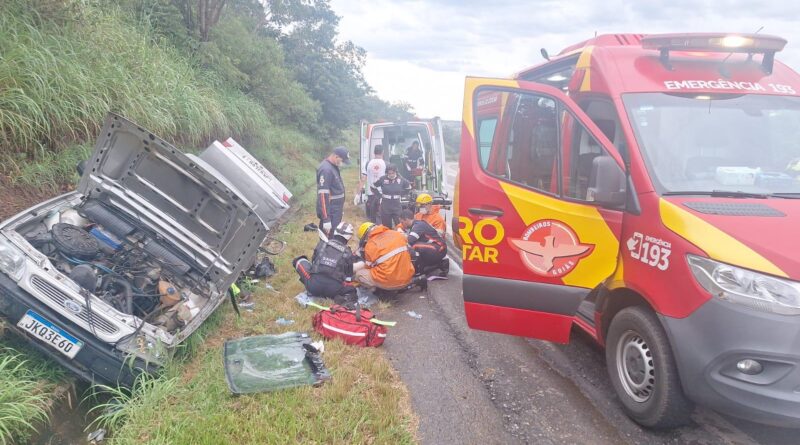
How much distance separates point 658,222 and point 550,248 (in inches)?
27.1

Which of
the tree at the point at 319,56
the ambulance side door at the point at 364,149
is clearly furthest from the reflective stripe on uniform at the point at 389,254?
the tree at the point at 319,56

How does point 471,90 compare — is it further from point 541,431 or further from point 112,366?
point 112,366

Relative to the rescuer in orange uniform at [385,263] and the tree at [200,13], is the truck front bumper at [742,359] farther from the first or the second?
the tree at [200,13]

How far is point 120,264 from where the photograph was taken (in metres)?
3.81

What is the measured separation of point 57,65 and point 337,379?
194 inches

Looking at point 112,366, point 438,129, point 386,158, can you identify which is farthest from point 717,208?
point 386,158

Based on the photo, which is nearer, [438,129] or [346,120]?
[438,129]

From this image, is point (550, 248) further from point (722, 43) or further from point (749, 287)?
point (722, 43)

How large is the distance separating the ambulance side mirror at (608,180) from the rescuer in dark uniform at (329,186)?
174 inches

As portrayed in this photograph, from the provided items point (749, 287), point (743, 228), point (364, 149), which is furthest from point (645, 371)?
point (364, 149)

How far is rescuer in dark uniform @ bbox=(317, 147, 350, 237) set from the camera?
672cm

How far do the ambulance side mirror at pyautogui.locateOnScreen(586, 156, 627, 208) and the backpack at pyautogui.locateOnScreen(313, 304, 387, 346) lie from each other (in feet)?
7.33

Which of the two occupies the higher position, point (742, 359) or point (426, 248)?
point (742, 359)

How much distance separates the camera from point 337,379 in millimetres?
3391
